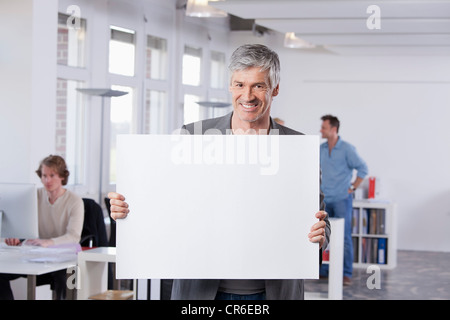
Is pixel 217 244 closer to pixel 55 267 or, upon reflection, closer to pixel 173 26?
pixel 55 267

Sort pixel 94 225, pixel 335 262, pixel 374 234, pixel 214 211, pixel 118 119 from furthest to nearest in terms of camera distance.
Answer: pixel 374 234
pixel 118 119
pixel 335 262
pixel 94 225
pixel 214 211

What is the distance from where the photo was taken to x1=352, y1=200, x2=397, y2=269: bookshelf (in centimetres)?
827

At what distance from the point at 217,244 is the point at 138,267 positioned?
224 millimetres

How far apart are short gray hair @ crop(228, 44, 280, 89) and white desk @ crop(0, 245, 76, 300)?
203 cm

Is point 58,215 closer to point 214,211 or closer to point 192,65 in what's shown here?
point 214,211

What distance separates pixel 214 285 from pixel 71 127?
4.96m

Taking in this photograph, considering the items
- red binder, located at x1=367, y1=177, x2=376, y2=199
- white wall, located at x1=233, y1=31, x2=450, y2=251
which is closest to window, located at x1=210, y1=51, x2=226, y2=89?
white wall, located at x1=233, y1=31, x2=450, y2=251

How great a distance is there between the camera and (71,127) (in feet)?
22.3

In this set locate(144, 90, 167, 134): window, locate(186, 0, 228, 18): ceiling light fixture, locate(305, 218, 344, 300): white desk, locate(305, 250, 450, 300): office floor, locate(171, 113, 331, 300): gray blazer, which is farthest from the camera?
locate(144, 90, 167, 134): window

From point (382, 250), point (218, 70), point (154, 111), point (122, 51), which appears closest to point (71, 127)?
point (122, 51)

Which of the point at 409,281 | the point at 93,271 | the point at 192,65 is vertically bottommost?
the point at 409,281

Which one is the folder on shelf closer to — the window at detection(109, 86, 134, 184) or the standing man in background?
the standing man in background

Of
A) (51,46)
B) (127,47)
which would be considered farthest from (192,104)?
(51,46)

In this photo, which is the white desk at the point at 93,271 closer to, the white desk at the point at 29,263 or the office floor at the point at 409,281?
the white desk at the point at 29,263
